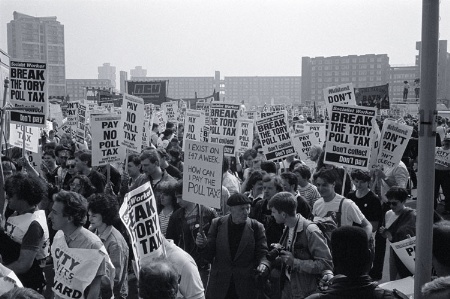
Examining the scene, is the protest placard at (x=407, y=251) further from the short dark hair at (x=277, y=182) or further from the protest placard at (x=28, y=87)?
the protest placard at (x=28, y=87)

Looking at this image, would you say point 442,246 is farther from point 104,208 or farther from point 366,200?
point 366,200

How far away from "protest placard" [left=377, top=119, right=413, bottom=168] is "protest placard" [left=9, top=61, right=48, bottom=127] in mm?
5470

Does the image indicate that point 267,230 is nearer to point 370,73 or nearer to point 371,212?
point 371,212

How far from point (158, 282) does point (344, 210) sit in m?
3.67

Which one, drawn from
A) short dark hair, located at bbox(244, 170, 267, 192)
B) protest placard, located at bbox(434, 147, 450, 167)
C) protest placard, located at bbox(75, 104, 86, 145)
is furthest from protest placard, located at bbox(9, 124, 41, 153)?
protest placard, located at bbox(434, 147, 450, 167)

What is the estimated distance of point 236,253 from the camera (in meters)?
5.77

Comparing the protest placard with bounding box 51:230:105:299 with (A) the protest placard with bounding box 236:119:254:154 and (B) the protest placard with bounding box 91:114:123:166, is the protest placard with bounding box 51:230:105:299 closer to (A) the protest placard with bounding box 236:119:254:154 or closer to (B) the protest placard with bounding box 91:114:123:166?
(B) the protest placard with bounding box 91:114:123:166

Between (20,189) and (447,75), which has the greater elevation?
(447,75)

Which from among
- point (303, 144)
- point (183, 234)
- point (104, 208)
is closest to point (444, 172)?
point (303, 144)

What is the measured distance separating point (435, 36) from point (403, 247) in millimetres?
2543

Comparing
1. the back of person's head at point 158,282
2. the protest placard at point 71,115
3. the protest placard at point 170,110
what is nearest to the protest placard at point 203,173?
the back of person's head at point 158,282

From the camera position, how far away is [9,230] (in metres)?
4.98

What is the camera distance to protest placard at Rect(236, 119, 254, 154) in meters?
14.2

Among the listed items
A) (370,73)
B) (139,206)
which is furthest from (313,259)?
(370,73)
